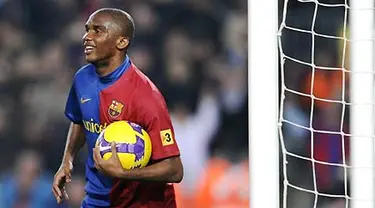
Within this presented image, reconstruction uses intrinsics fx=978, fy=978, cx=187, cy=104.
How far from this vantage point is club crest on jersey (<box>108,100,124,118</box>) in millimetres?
3979

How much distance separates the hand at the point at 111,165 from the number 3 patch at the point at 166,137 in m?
0.24

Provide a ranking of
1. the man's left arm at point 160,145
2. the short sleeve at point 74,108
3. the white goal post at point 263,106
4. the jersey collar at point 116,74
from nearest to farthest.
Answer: the white goal post at point 263,106, the man's left arm at point 160,145, the jersey collar at point 116,74, the short sleeve at point 74,108

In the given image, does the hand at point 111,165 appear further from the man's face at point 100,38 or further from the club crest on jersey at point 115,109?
the man's face at point 100,38

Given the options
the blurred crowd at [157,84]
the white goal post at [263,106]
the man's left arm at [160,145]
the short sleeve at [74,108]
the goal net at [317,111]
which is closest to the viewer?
the white goal post at [263,106]

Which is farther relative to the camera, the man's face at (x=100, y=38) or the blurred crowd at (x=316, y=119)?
the blurred crowd at (x=316, y=119)

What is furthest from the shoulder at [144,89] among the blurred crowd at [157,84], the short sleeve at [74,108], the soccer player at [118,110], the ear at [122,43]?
the blurred crowd at [157,84]

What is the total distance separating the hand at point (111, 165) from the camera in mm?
3695

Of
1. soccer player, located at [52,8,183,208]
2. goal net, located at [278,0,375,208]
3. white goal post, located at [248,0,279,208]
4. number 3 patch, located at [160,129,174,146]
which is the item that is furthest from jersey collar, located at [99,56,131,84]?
goal net, located at [278,0,375,208]

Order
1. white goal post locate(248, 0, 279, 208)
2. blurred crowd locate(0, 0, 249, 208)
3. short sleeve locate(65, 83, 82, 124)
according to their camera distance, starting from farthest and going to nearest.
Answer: blurred crowd locate(0, 0, 249, 208), short sleeve locate(65, 83, 82, 124), white goal post locate(248, 0, 279, 208)

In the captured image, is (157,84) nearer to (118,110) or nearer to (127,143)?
(118,110)

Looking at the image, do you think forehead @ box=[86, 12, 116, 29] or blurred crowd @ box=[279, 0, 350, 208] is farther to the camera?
blurred crowd @ box=[279, 0, 350, 208]

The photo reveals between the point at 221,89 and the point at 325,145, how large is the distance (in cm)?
103

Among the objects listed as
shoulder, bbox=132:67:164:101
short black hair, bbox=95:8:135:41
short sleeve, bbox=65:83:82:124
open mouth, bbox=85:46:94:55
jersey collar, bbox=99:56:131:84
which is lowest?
short sleeve, bbox=65:83:82:124

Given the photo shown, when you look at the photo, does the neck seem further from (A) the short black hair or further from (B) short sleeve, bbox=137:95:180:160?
(B) short sleeve, bbox=137:95:180:160
